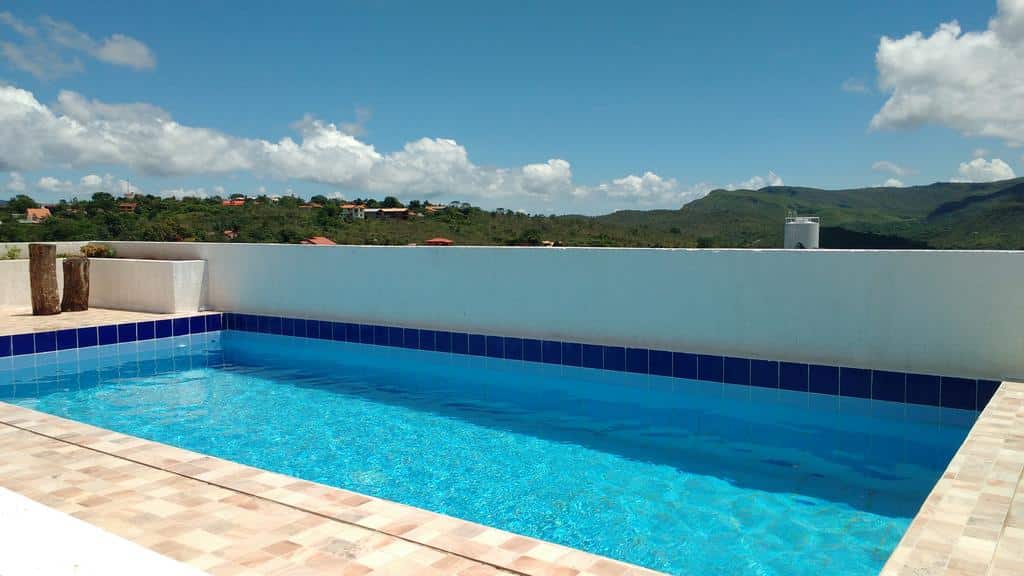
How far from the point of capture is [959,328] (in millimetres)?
5055

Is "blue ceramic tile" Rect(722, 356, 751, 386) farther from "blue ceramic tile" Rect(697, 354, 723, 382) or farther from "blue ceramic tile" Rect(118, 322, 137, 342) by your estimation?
"blue ceramic tile" Rect(118, 322, 137, 342)

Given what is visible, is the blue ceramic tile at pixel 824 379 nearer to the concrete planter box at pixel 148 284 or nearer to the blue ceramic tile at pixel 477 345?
the blue ceramic tile at pixel 477 345

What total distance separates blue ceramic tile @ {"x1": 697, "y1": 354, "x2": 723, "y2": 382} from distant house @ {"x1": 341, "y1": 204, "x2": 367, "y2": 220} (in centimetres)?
2469

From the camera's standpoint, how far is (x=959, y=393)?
500cm

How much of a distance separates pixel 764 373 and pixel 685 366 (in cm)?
66

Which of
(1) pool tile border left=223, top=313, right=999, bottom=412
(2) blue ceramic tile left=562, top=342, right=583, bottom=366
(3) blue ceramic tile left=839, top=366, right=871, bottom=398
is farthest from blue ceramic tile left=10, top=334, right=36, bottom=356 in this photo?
(3) blue ceramic tile left=839, top=366, right=871, bottom=398

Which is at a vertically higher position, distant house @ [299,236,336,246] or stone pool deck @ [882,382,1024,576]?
distant house @ [299,236,336,246]

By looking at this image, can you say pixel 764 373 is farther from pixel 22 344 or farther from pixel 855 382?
pixel 22 344

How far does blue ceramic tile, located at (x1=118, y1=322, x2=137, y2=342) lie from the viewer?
8312 millimetres

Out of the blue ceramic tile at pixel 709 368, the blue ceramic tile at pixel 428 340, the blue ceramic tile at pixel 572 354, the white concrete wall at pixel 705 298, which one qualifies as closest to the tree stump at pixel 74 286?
the white concrete wall at pixel 705 298

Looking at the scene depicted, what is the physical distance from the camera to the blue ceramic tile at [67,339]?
25.6 feet

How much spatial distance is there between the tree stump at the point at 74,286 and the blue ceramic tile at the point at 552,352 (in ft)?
21.7

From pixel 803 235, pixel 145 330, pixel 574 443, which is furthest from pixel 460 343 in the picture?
pixel 803 235

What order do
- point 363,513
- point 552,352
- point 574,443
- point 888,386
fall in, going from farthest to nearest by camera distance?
point 552,352 < point 888,386 < point 574,443 < point 363,513
